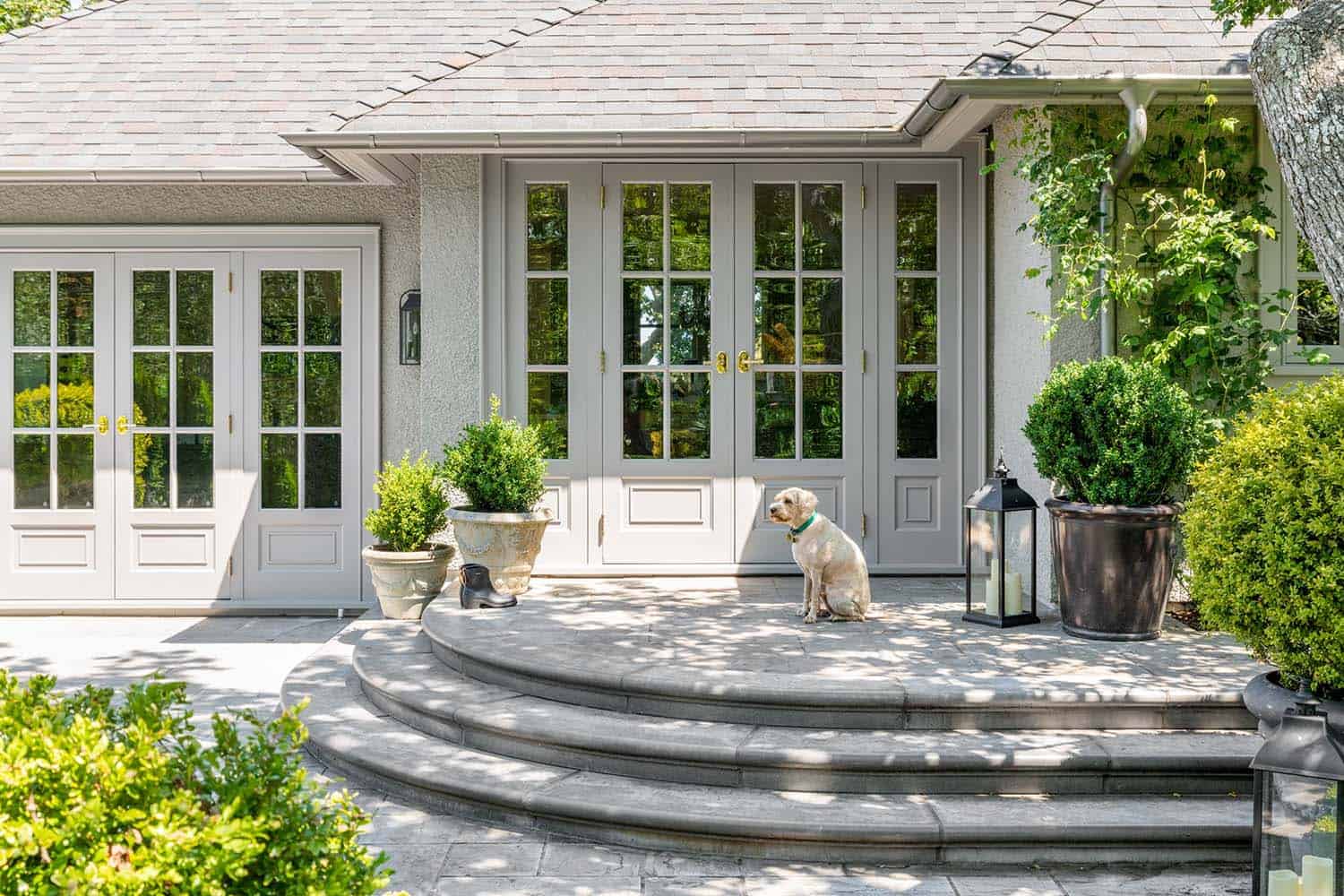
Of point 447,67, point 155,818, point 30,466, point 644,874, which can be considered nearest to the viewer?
point 155,818

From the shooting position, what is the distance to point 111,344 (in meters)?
8.69

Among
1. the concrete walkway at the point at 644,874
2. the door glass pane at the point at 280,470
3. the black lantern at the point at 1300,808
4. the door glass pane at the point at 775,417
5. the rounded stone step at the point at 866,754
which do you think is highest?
the door glass pane at the point at 775,417

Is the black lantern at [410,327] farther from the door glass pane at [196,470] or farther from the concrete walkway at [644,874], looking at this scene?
the concrete walkway at [644,874]

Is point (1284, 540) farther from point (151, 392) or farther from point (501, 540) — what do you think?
point (151, 392)

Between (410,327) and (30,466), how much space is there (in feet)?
9.77

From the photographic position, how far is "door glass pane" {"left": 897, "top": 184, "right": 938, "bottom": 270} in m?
7.88

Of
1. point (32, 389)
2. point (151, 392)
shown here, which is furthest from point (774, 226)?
point (32, 389)

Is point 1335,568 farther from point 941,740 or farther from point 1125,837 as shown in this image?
point 941,740

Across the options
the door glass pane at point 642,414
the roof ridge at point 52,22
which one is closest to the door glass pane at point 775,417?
the door glass pane at point 642,414

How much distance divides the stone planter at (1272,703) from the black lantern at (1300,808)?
0.40ft

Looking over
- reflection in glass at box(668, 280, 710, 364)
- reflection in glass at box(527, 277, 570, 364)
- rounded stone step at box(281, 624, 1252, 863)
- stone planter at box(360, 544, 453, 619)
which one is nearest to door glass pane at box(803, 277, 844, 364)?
reflection in glass at box(668, 280, 710, 364)

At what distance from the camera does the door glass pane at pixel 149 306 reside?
28.6ft

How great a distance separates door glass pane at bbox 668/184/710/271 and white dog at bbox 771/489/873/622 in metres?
2.26

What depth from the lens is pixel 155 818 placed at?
7.15 ft
